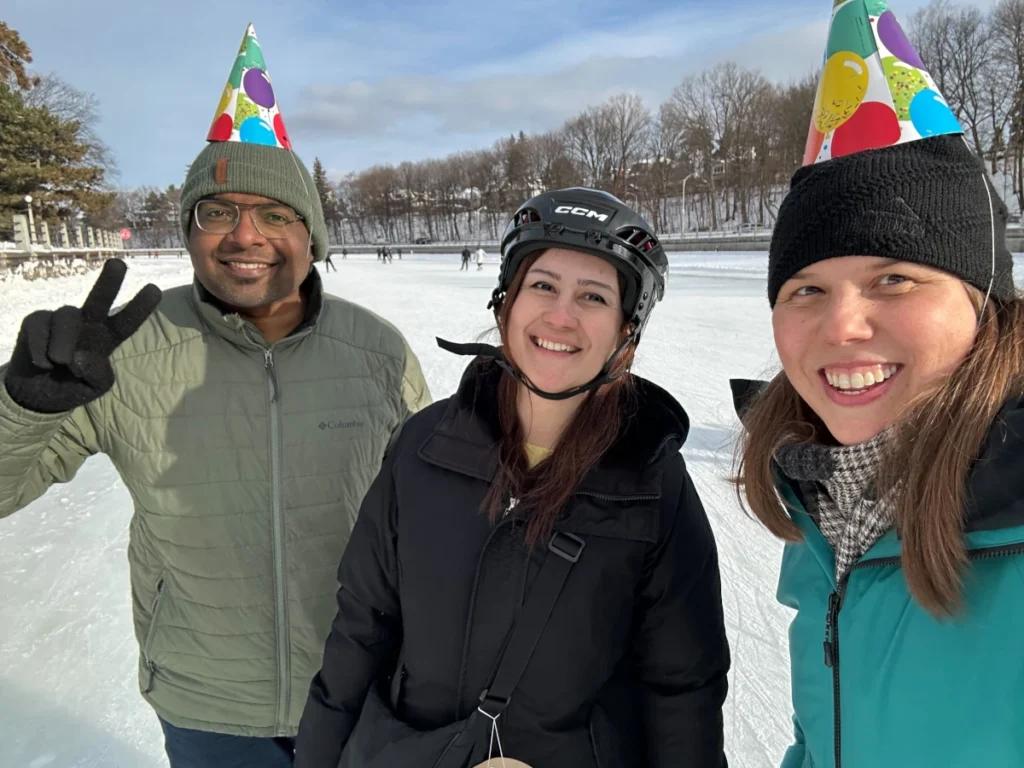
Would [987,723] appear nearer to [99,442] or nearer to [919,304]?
[919,304]

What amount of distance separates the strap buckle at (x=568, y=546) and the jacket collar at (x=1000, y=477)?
0.74 m

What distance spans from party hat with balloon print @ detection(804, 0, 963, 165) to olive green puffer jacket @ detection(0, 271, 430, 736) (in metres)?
1.57

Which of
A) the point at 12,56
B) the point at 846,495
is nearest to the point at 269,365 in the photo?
the point at 846,495

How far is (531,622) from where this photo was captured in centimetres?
139

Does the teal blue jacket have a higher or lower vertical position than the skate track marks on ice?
higher

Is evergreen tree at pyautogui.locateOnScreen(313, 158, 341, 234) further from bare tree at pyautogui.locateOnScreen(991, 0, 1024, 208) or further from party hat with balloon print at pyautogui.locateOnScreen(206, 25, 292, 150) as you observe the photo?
party hat with balloon print at pyautogui.locateOnScreen(206, 25, 292, 150)

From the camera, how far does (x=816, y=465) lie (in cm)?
131

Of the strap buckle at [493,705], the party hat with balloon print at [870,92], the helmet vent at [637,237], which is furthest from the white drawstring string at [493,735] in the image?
the party hat with balloon print at [870,92]

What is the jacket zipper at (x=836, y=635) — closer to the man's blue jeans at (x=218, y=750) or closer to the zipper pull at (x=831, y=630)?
the zipper pull at (x=831, y=630)

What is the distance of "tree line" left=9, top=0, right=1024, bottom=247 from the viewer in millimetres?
38312

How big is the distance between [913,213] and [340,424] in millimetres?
1625

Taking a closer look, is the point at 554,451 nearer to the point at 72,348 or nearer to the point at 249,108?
the point at 72,348

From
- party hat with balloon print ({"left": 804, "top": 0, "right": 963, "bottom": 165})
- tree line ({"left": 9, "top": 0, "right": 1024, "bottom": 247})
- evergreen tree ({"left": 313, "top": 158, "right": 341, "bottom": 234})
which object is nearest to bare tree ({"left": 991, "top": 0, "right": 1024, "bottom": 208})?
tree line ({"left": 9, "top": 0, "right": 1024, "bottom": 247})

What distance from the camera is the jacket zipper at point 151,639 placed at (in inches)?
74.7
